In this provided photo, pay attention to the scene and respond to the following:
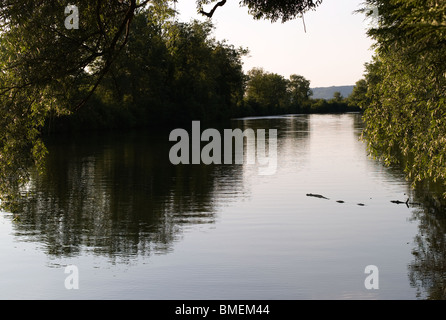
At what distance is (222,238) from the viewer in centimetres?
1652

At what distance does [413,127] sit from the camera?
16.5 m

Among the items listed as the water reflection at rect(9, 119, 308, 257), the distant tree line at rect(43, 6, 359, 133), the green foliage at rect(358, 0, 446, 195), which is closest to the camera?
the green foliage at rect(358, 0, 446, 195)

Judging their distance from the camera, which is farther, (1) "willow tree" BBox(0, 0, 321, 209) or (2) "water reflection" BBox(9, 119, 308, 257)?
(2) "water reflection" BBox(9, 119, 308, 257)

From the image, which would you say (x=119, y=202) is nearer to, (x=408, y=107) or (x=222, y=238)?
(x=222, y=238)

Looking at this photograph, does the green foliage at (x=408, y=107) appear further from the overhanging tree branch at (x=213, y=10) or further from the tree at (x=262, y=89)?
the tree at (x=262, y=89)

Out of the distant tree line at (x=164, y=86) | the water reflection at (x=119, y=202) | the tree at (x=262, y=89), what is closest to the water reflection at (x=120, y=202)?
the water reflection at (x=119, y=202)

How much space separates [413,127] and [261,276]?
6.36 m

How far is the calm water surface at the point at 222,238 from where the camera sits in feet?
40.4

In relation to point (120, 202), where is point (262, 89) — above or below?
above

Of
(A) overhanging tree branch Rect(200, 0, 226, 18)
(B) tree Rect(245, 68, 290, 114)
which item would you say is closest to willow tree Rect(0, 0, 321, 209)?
(A) overhanging tree branch Rect(200, 0, 226, 18)

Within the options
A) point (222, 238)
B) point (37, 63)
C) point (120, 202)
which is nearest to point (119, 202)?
point (120, 202)

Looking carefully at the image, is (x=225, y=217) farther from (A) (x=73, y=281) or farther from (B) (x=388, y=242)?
(A) (x=73, y=281)

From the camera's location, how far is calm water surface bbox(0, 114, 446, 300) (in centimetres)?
1233

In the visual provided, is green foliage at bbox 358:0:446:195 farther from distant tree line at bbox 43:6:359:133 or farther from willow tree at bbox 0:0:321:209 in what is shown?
distant tree line at bbox 43:6:359:133
